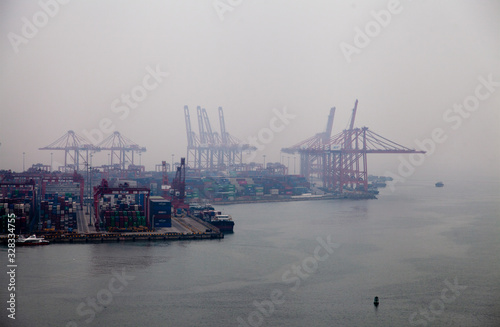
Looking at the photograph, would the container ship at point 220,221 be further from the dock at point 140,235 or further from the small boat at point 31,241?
the small boat at point 31,241

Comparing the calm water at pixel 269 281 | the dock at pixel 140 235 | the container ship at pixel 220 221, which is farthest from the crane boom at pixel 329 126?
the dock at pixel 140 235

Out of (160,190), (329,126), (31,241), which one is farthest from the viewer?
(329,126)

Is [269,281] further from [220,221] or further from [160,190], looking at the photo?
[160,190]

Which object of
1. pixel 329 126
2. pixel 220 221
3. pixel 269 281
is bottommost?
pixel 269 281

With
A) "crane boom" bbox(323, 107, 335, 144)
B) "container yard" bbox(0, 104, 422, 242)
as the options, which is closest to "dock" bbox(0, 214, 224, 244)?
"container yard" bbox(0, 104, 422, 242)

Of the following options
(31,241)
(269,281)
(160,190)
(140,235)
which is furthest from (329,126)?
(269,281)

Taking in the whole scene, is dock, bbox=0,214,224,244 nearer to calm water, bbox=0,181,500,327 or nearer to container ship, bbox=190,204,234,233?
container ship, bbox=190,204,234,233

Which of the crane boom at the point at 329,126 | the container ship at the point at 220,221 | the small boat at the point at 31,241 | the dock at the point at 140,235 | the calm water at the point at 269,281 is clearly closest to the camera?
the calm water at the point at 269,281
